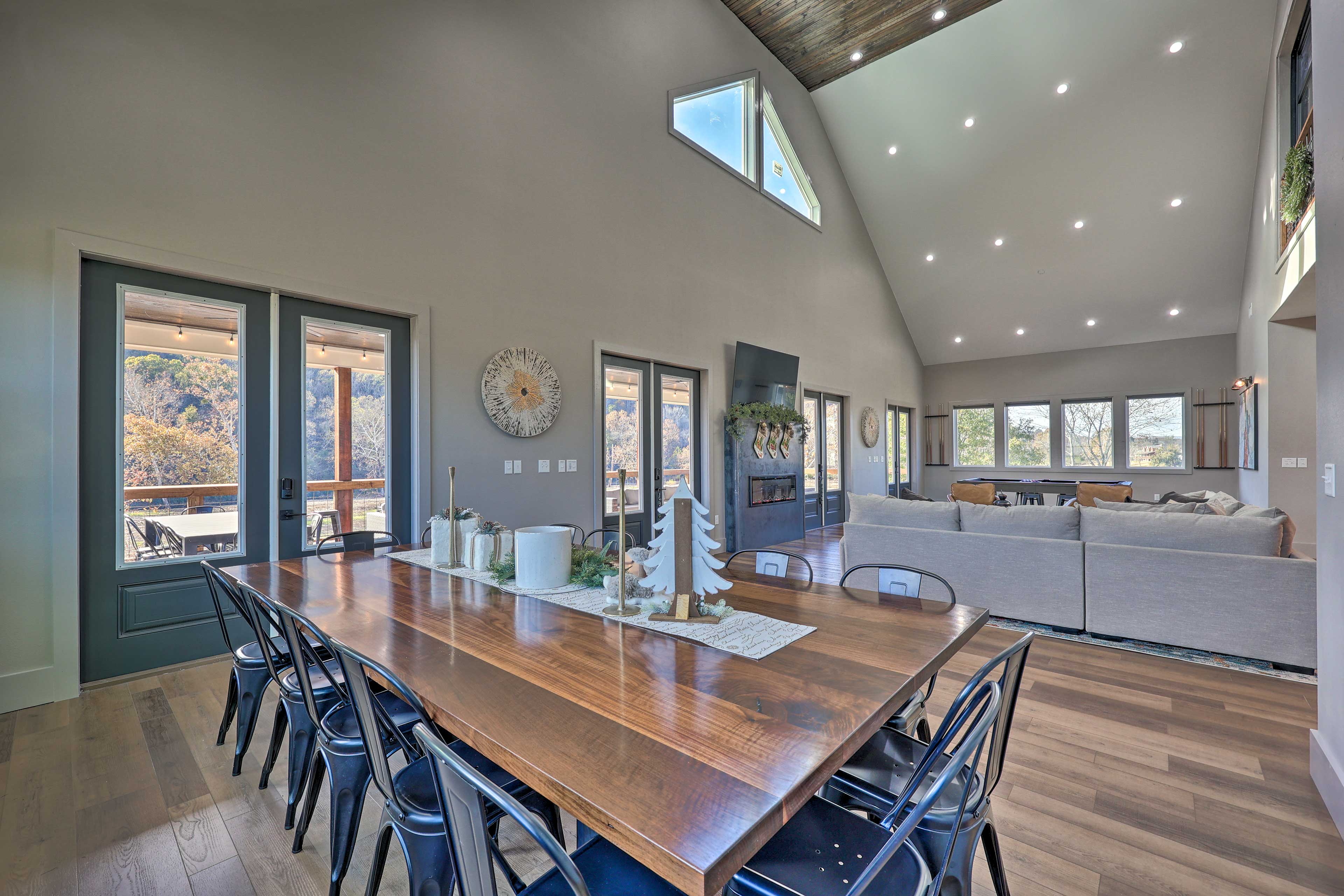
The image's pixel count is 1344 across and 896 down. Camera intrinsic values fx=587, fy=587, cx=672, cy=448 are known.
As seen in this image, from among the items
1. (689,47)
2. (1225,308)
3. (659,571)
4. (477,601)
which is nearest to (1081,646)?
(659,571)

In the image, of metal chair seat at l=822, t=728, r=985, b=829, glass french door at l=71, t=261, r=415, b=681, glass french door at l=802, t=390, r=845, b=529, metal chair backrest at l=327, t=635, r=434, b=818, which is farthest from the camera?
glass french door at l=802, t=390, r=845, b=529

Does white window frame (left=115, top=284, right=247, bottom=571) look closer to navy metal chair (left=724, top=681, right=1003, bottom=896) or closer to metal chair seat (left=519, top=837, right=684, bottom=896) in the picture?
metal chair seat (left=519, top=837, right=684, bottom=896)

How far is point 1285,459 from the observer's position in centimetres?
547

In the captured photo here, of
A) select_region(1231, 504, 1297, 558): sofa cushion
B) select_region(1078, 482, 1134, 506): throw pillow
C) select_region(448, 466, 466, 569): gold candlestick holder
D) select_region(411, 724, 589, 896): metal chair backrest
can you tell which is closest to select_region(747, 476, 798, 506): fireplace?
select_region(1078, 482, 1134, 506): throw pillow

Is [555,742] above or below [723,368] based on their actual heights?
below

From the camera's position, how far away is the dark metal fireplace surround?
248 inches

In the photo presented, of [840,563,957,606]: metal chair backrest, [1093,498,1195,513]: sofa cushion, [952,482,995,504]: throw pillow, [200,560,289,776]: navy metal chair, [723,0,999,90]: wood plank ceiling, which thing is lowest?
[200,560,289,776]: navy metal chair

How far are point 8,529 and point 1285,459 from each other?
910cm

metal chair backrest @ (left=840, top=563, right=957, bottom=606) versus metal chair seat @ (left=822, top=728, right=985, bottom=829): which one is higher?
metal chair backrest @ (left=840, top=563, right=957, bottom=606)

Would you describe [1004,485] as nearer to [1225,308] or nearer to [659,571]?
[1225,308]

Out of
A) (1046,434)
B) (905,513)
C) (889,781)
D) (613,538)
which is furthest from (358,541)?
(1046,434)

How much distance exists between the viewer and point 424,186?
393 centimetres

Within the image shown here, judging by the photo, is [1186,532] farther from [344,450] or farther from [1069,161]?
[1069,161]

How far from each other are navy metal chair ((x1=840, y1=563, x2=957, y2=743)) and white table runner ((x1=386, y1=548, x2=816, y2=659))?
0.35 metres
